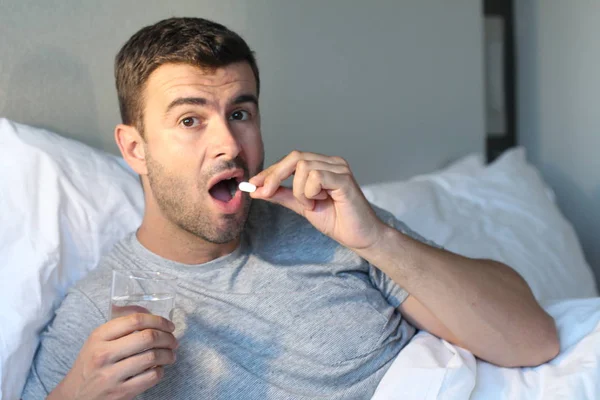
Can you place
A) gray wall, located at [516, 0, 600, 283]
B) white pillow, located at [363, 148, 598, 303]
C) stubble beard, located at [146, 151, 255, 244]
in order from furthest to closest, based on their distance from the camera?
gray wall, located at [516, 0, 600, 283] < white pillow, located at [363, 148, 598, 303] < stubble beard, located at [146, 151, 255, 244]

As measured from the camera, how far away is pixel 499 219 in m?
1.90

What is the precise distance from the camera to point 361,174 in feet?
6.46

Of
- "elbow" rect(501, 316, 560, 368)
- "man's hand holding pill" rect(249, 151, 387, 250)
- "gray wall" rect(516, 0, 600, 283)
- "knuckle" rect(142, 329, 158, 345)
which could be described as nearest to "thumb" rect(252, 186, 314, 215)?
"man's hand holding pill" rect(249, 151, 387, 250)

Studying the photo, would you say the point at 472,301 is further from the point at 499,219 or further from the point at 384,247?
the point at 499,219

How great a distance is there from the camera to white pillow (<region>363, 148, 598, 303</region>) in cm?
177

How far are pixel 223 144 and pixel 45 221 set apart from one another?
14.5 inches

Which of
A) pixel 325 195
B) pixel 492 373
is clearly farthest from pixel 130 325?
pixel 492 373

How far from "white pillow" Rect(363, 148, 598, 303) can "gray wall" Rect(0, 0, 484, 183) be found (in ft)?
0.56

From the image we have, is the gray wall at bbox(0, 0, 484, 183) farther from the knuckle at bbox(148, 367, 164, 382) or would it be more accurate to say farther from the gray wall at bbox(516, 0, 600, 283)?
the knuckle at bbox(148, 367, 164, 382)

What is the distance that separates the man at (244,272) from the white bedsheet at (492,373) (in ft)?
0.10

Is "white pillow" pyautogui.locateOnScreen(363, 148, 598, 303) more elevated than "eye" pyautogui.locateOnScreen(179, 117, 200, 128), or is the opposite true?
"eye" pyautogui.locateOnScreen(179, 117, 200, 128)

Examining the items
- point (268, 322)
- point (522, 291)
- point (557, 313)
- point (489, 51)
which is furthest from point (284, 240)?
point (489, 51)

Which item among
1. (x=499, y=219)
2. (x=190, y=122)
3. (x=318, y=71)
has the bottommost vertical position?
(x=499, y=219)

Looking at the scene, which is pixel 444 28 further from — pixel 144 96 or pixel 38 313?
pixel 38 313
